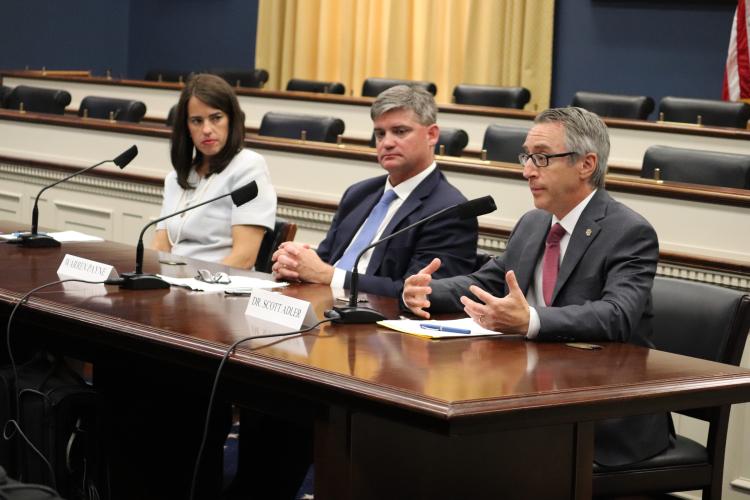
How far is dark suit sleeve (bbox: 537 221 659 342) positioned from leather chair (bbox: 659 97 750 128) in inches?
159

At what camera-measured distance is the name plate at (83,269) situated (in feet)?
9.18

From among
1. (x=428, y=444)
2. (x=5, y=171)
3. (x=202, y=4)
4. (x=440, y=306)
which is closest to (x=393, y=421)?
(x=428, y=444)

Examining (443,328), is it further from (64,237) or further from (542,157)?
(64,237)

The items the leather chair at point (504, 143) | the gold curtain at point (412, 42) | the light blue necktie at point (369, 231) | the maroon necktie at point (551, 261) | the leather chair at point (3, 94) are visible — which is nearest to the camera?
the maroon necktie at point (551, 261)

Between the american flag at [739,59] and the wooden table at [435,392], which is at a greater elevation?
the american flag at [739,59]

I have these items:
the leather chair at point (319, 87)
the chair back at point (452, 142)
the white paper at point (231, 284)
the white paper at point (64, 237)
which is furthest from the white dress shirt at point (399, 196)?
the leather chair at point (319, 87)

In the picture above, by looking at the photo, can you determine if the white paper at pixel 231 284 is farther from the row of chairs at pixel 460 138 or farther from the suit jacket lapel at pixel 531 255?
the row of chairs at pixel 460 138

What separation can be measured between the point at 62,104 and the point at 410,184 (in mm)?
4258

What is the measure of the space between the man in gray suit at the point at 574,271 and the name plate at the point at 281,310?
351 millimetres

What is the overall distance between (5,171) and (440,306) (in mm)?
3505

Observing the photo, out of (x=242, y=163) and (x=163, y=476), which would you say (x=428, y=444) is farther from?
(x=242, y=163)

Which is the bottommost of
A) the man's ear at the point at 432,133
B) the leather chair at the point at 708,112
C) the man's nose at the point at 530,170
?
the man's nose at the point at 530,170

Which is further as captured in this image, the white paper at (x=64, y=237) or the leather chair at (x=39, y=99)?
Answer: the leather chair at (x=39, y=99)

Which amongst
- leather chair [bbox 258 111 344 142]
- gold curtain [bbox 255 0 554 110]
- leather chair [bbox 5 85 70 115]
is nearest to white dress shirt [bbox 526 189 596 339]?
leather chair [bbox 258 111 344 142]
